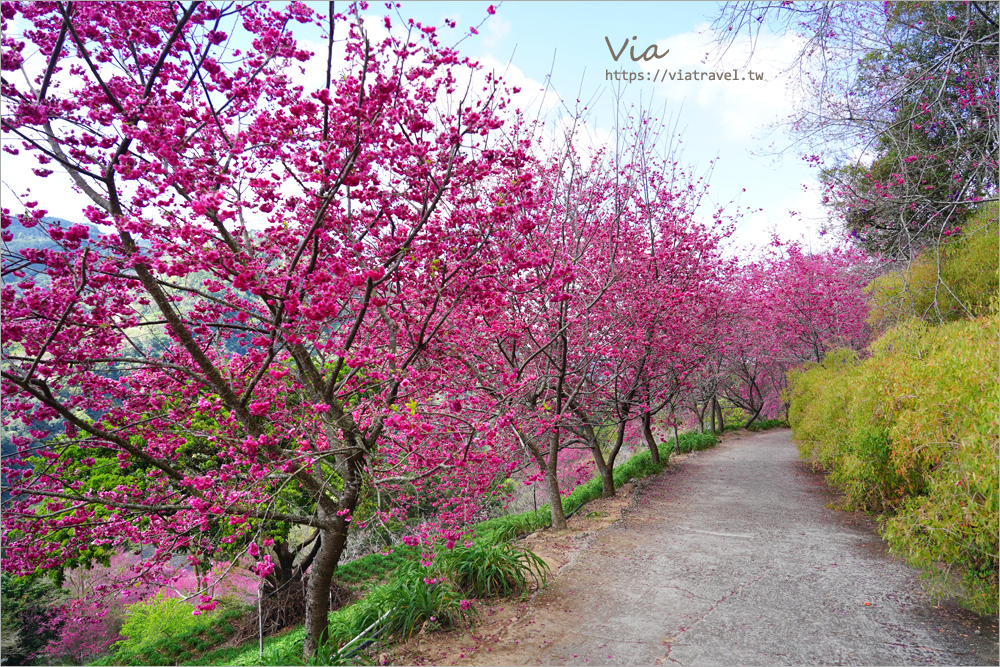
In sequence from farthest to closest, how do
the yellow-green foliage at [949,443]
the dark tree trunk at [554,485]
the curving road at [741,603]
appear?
the dark tree trunk at [554,485]
the curving road at [741,603]
the yellow-green foliage at [949,443]

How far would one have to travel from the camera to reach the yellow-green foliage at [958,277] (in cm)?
571

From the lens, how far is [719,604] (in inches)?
182

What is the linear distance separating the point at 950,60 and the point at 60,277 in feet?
21.5

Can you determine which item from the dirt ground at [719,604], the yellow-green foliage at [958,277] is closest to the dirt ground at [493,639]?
the dirt ground at [719,604]

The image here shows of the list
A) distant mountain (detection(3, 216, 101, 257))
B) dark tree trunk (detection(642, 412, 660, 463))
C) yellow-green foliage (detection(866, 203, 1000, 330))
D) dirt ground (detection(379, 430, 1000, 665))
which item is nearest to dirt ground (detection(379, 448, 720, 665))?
dirt ground (detection(379, 430, 1000, 665))

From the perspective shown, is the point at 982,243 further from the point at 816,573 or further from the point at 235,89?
the point at 235,89

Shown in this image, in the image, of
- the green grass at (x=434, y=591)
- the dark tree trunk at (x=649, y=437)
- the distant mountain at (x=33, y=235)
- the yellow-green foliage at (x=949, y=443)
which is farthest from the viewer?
the dark tree trunk at (x=649, y=437)

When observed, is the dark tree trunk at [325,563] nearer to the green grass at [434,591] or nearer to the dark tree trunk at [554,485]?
the green grass at [434,591]

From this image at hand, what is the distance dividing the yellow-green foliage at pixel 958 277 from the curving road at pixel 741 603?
9.74 ft

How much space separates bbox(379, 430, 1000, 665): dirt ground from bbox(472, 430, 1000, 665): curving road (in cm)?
1

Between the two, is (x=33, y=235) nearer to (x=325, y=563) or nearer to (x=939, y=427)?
(x=325, y=563)

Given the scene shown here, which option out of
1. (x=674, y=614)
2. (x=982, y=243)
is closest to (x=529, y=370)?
(x=674, y=614)

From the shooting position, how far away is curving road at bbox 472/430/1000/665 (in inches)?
149

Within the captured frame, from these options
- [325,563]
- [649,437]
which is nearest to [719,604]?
[325,563]
